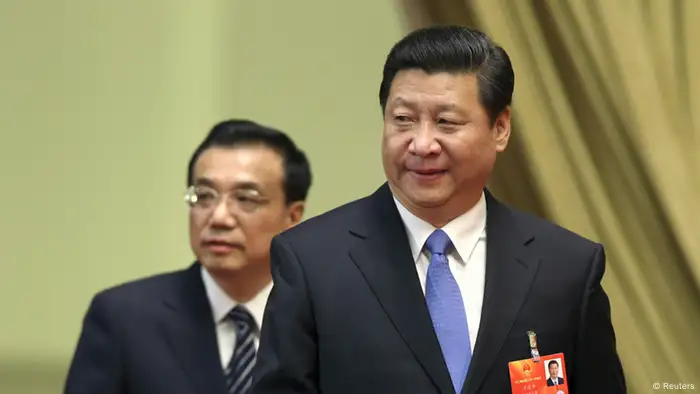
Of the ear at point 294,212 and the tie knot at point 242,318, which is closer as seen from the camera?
the tie knot at point 242,318

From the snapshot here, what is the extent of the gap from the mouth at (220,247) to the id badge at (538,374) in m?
0.84

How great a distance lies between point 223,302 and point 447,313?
2.60ft

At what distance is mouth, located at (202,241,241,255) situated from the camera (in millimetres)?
1845

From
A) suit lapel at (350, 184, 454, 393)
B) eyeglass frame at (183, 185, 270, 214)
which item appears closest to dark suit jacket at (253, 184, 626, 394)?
suit lapel at (350, 184, 454, 393)

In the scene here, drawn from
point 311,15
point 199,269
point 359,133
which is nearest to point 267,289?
point 199,269

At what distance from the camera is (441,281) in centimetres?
115

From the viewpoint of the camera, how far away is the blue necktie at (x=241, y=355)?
1.70 metres

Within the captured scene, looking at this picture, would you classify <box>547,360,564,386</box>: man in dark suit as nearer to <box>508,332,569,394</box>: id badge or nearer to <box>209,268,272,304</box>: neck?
<box>508,332,569,394</box>: id badge

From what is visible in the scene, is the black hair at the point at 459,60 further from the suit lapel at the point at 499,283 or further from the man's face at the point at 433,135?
the suit lapel at the point at 499,283

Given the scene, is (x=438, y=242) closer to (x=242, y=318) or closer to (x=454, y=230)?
(x=454, y=230)

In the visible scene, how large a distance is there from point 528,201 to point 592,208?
131mm

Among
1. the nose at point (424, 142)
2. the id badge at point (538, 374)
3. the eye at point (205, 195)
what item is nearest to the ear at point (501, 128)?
the nose at point (424, 142)

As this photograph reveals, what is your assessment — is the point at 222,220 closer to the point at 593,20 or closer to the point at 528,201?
the point at 528,201

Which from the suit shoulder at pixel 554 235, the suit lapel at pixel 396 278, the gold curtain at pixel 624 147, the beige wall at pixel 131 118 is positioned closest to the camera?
the suit lapel at pixel 396 278
